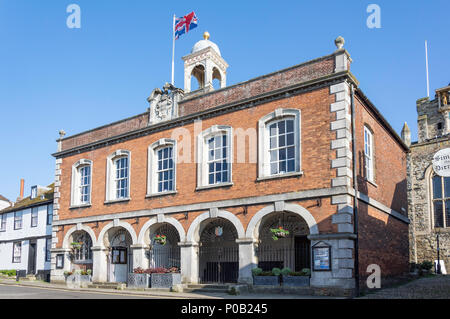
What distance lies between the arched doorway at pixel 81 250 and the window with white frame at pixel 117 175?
121 inches

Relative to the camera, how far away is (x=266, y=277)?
16.6 meters

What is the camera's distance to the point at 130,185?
869 inches

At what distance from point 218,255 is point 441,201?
15135 millimetres

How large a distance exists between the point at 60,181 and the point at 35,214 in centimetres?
816

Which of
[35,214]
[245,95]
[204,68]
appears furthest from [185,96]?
[35,214]

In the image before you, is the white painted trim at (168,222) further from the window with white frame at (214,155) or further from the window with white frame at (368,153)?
the window with white frame at (368,153)

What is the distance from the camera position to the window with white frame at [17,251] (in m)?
33.2

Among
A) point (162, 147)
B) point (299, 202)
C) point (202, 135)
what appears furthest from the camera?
point (162, 147)

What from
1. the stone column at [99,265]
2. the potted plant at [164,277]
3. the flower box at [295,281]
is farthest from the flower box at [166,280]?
the flower box at [295,281]

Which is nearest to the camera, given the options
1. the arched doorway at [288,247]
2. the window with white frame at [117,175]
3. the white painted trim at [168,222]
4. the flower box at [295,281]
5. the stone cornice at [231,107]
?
the flower box at [295,281]

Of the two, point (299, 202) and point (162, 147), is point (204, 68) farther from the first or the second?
point (299, 202)

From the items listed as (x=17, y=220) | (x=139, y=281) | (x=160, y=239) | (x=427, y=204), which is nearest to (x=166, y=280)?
(x=139, y=281)

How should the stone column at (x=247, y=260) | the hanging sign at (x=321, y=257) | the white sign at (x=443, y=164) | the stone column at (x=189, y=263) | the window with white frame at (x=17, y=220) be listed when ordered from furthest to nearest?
the window with white frame at (x=17, y=220)
the white sign at (x=443, y=164)
the stone column at (x=189, y=263)
the stone column at (x=247, y=260)
the hanging sign at (x=321, y=257)

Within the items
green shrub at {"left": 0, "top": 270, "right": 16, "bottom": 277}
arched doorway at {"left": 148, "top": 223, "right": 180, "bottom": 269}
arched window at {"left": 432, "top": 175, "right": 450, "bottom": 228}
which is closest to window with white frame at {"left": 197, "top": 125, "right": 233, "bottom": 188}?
arched doorway at {"left": 148, "top": 223, "right": 180, "bottom": 269}
